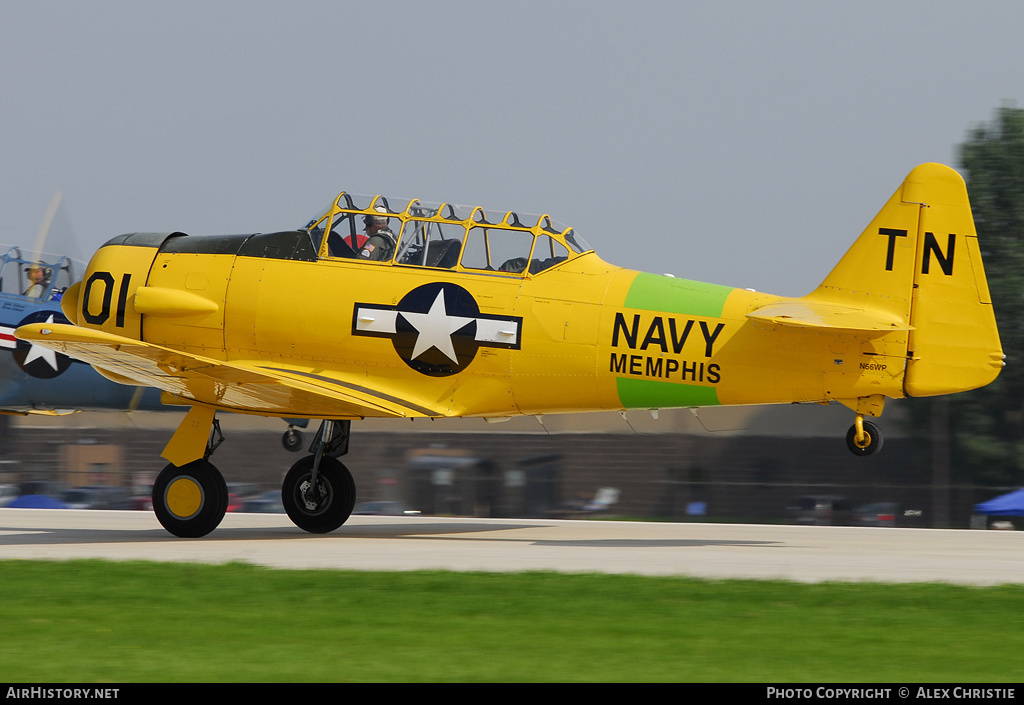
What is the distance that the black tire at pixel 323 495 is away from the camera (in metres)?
13.3

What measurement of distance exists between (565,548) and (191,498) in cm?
401

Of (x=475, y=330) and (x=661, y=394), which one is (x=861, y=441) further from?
(x=475, y=330)

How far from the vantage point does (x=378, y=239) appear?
1253 centimetres

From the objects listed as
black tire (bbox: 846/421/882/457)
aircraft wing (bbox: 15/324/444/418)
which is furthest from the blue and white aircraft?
black tire (bbox: 846/421/882/457)

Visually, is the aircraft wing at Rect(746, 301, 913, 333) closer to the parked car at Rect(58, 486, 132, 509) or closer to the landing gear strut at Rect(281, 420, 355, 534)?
the landing gear strut at Rect(281, 420, 355, 534)

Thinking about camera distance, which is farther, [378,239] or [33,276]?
[33,276]

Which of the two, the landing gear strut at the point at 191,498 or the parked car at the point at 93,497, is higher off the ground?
the landing gear strut at the point at 191,498

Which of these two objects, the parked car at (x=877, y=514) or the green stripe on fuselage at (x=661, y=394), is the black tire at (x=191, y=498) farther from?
the parked car at (x=877, y=514)

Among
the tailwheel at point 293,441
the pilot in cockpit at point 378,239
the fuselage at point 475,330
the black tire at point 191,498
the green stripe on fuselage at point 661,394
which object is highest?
the pilot in cockpit at point 378,239

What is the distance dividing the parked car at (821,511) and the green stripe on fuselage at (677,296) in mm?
13249

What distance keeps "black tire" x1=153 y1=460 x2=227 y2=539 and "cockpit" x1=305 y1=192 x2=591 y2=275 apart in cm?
270

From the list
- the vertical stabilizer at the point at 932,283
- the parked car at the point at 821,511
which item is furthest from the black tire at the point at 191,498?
the parked car at the point at 821,511

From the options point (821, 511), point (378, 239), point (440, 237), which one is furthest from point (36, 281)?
point (821, 511)
